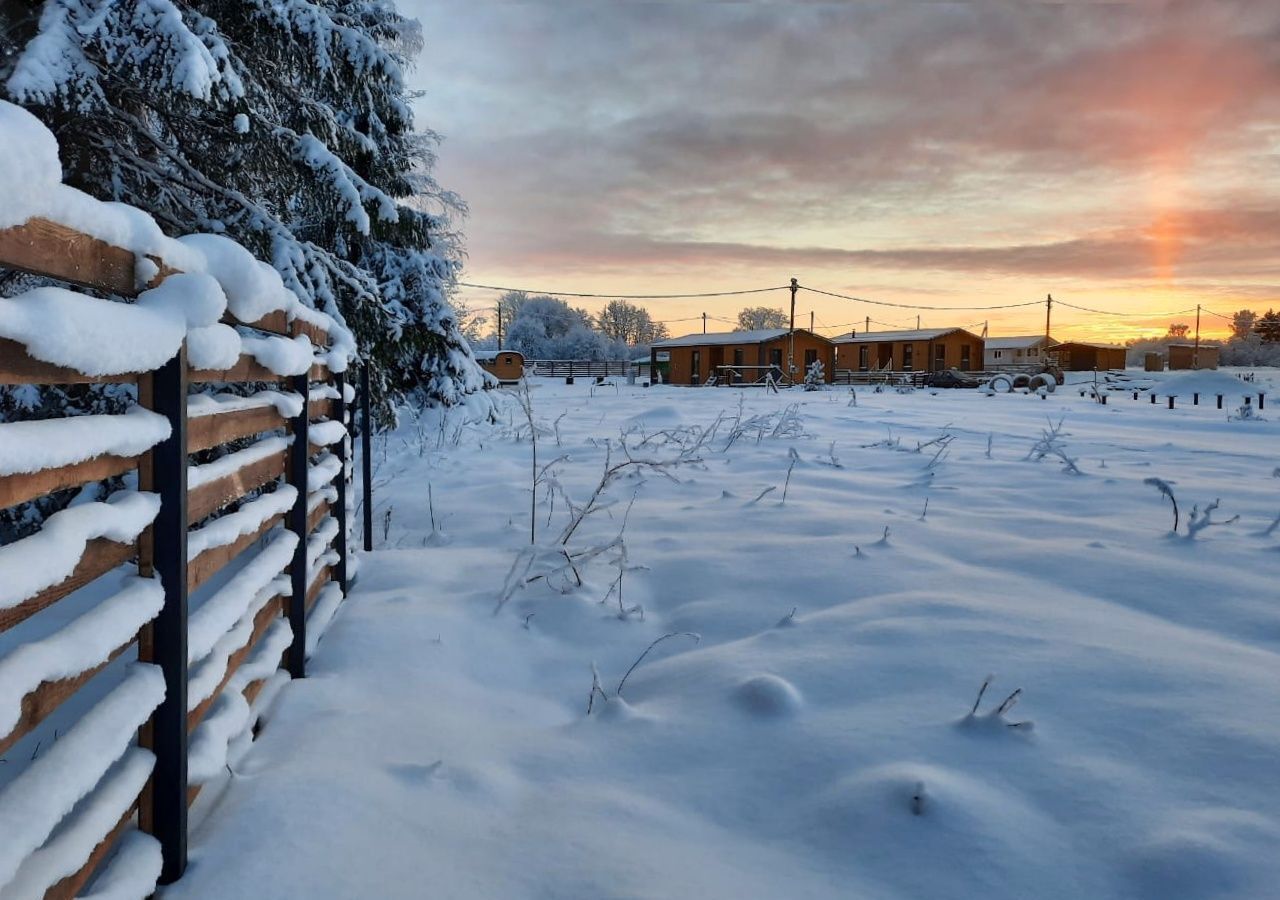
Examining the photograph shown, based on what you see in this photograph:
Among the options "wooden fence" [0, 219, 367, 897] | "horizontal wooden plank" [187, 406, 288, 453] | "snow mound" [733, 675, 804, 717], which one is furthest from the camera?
"snow mound" [733, 675, 804, 717]

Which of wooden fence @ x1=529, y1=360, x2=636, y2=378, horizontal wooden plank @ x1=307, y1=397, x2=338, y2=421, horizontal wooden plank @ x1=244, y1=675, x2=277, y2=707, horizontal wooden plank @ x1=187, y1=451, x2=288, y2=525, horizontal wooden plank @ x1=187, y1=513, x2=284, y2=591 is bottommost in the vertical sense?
horizontal wooden plank @ x1=244, y1=675, x2=277, y2=707

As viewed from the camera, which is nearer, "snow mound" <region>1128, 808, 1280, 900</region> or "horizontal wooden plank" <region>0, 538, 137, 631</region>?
"horizontal wooden plank" <region>0, 538, 137, 631</region>

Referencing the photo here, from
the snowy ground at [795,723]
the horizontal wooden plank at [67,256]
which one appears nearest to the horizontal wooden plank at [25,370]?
the horizontal wooden plank at [67,256]

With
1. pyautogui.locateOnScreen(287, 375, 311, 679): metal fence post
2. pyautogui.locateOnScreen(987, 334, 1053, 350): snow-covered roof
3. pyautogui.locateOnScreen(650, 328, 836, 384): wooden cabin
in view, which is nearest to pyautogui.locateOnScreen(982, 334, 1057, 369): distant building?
pyautogui.locateOnScreen(987, 334, 1053, 350): snow-covered roof

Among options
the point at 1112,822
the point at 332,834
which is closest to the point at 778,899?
the point at 1112,822

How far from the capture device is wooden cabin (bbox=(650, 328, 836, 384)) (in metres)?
44.2

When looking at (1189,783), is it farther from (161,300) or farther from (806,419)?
(806,419)

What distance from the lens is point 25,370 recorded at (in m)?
1.26

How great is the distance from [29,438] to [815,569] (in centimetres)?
359

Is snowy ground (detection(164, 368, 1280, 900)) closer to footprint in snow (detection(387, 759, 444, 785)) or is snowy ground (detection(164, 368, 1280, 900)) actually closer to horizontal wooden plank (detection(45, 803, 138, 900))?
footprint in snow (detection(387, 759, 444, 785))

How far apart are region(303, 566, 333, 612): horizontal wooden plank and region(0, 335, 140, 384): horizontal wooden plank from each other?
88.4 inches

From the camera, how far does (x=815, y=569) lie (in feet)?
13.8

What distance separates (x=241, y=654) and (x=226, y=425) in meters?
0.76

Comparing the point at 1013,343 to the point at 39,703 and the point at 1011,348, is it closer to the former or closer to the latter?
the point at 1011,348
